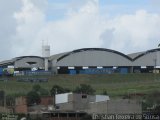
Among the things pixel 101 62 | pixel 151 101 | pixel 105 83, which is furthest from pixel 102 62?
pixel 151 101

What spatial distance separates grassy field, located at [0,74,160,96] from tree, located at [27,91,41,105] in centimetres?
1196

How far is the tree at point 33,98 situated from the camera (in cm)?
11694

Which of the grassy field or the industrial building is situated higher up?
the industrial building

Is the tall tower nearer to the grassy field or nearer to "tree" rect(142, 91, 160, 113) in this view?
the grassy field

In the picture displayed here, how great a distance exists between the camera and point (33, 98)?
11775 centimetres

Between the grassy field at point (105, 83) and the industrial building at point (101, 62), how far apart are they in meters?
8.95

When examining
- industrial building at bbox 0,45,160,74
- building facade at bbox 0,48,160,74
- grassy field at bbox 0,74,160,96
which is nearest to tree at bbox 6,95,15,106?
grassy field at bbox 0,74,160,96

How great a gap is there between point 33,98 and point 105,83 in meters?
32.9

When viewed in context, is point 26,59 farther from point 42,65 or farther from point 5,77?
point 5,77

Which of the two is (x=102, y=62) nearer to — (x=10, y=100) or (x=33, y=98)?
(x=10, y=100)

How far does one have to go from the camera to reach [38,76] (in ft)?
514

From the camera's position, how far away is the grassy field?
430ft

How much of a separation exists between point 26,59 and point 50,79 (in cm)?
2235

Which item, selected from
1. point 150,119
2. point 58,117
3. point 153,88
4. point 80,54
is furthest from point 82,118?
point 80,54
